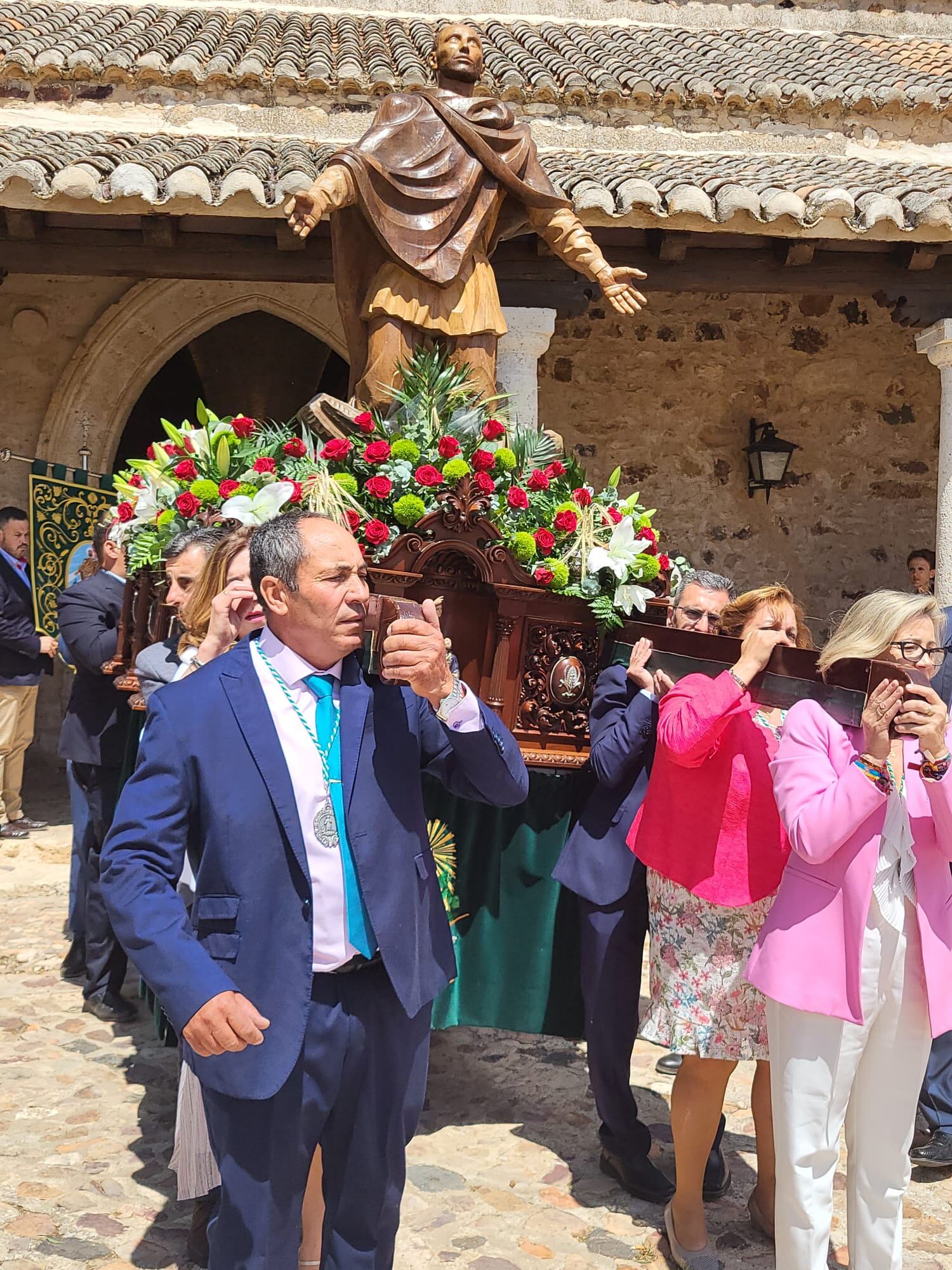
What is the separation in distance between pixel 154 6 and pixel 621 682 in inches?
375

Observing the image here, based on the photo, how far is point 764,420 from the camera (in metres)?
8.78

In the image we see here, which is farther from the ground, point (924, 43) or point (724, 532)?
point (924, 43)

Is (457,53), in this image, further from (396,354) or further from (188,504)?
(188,504)

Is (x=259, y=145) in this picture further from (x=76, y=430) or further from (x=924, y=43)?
(x=924, y=43)

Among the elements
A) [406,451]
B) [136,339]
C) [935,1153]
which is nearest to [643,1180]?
[935,1153]

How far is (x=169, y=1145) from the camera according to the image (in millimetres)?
3451

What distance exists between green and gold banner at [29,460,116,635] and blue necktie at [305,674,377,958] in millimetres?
6210

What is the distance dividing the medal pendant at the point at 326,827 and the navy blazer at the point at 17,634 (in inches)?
208

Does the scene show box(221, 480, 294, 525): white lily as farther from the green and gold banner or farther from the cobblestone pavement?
the green and gold banner

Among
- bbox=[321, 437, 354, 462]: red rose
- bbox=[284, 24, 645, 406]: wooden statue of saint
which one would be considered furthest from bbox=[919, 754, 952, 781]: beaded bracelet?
bbox=[284, 24, 645, 406]: wooden statue of saint

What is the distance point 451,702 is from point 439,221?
7.92ft

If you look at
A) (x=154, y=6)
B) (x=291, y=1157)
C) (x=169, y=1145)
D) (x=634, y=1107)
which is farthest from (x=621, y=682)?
(x=154, y=6)

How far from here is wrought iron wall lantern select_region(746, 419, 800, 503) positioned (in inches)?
333

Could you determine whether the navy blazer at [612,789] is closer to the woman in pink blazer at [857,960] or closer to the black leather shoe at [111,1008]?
the woman in pink blazer at [857,960]
